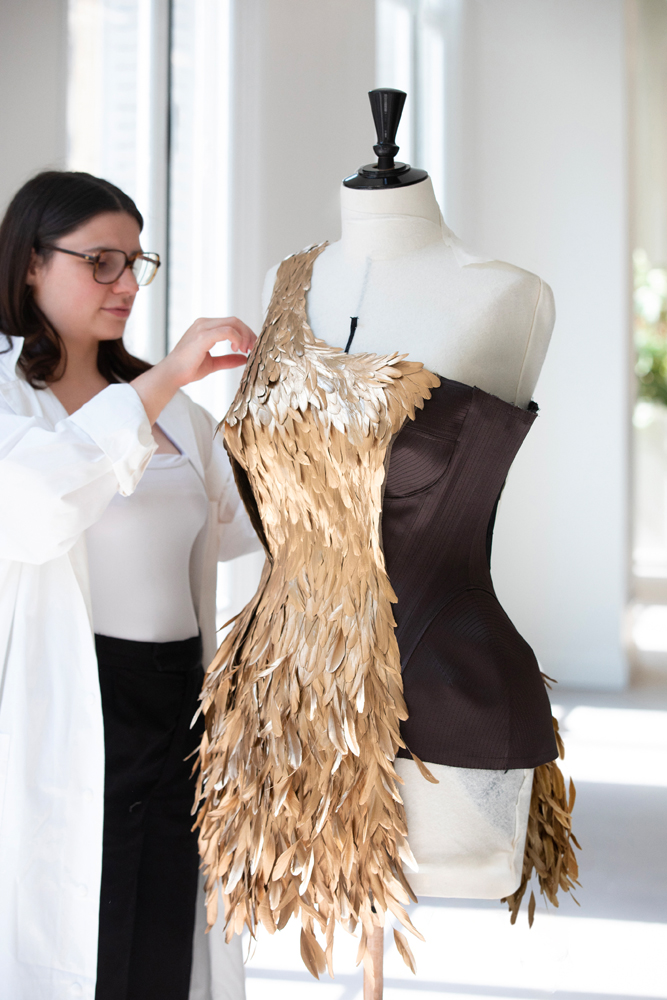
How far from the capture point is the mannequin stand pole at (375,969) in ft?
4.02

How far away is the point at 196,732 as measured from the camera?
1.60m

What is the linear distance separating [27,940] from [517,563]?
162 inches

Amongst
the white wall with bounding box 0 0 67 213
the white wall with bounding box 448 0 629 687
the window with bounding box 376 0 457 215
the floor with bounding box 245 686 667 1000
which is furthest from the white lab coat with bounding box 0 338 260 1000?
the window with bounding box 376 0 457 215

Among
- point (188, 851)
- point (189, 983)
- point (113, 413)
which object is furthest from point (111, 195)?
point (189, 983)

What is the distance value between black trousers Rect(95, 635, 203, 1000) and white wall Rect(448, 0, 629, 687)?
3797 millimetres

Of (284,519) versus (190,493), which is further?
(190,493)

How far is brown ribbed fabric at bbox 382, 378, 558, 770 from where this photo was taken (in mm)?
1139

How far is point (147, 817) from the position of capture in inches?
61.1

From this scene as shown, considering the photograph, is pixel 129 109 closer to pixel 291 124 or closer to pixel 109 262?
pixel 291 124

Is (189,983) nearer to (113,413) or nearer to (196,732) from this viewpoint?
(196,732)

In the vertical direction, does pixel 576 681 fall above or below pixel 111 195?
below

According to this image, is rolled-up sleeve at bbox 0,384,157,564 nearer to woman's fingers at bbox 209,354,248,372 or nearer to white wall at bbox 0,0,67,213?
woman's fingers at bbox 209,354,248,372

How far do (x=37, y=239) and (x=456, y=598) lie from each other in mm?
929

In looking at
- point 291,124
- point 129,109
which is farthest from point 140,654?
point 291,124
